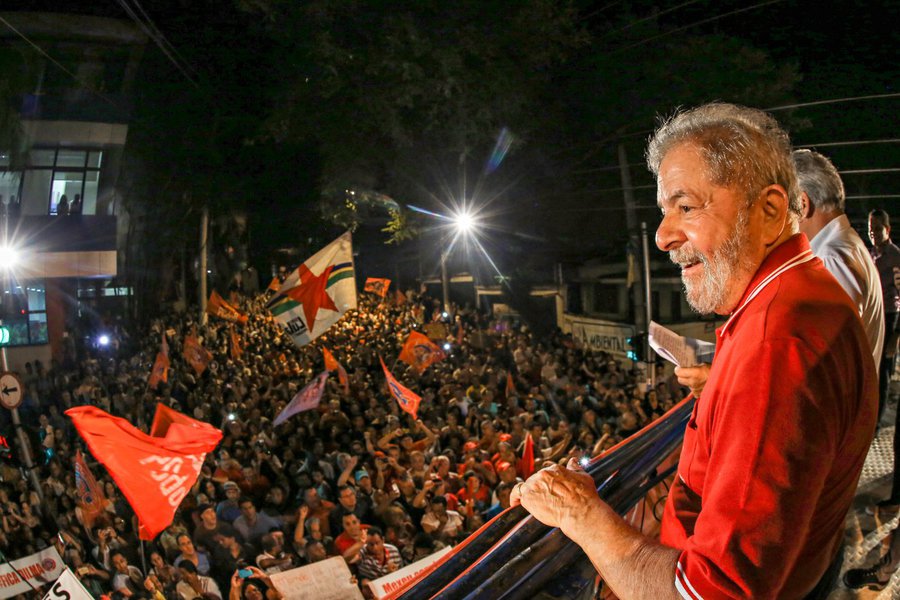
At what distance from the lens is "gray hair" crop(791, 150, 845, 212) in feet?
8.64

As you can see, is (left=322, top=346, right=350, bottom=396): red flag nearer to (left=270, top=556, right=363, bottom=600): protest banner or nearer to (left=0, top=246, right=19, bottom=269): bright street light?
(left=270, top=556, right=363, bottom=600): protest banner

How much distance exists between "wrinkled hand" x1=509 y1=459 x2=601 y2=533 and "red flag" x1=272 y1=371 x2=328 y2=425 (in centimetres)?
881

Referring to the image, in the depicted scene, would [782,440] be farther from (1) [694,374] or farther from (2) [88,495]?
(2) [88,495]

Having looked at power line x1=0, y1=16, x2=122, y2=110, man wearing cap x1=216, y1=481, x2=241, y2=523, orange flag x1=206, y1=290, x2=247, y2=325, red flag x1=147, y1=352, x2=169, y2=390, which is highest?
power line x1=0, y1=16, x2=122, y2=110

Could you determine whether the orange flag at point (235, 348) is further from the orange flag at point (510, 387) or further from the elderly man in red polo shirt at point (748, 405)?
the elderly man in red polo shirt at point (748, 405)

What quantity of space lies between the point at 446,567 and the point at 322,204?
51.7 ft

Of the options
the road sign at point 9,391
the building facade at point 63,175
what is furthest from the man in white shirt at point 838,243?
the building facade at point 63,175

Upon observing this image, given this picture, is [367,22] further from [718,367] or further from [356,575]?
[718,367]

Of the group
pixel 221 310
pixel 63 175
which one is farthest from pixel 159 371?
pixel 63 175

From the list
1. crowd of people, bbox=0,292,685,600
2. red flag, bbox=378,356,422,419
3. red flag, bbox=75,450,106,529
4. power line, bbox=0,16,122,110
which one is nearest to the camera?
crowd of people, bbox=0,292,685,600

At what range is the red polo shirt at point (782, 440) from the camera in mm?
1051

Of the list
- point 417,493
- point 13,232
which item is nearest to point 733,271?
point 417,493

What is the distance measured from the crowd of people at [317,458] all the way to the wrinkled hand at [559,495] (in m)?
4.75

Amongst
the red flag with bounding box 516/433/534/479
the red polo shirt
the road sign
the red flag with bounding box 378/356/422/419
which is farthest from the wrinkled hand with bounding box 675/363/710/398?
the road sign
